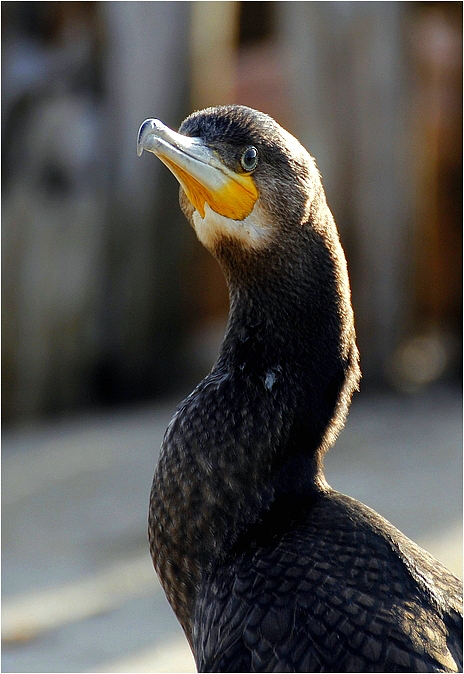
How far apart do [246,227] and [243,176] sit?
122 millimetres

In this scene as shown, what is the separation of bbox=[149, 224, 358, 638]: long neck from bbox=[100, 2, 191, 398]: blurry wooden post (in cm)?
399

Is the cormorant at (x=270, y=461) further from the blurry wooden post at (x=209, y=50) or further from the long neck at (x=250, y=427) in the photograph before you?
the blurry wooden post at (x=209, y=50)

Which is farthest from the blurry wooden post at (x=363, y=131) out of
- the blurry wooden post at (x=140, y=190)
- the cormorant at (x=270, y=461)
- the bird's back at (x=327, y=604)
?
the bird's back at (x=327, y=604)

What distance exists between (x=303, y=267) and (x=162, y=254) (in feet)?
13.6

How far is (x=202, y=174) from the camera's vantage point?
2.34 meters

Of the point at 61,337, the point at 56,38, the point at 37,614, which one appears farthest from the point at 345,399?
the point at 56,38

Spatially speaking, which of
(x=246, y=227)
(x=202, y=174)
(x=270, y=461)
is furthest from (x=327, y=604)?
(x=202, y=174)

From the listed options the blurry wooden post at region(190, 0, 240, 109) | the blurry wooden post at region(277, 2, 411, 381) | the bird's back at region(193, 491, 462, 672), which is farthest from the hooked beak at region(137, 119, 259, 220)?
the blurry wooden post at region(277, 2, 411, 381)

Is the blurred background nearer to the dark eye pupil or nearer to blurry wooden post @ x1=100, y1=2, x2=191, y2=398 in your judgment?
blurry wooden post @ x1=100, y1=2, x2=191, y2=398

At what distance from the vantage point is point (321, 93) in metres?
6.46

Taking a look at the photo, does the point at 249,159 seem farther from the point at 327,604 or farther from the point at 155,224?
the point at 155,224

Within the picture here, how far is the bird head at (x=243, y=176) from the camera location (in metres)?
2.36

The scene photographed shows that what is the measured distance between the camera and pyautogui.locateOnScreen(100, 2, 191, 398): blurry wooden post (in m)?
6.33

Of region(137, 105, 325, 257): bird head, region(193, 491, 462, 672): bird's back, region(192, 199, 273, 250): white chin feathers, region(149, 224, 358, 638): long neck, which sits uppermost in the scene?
region(137, 105, 325, 257): bird head
